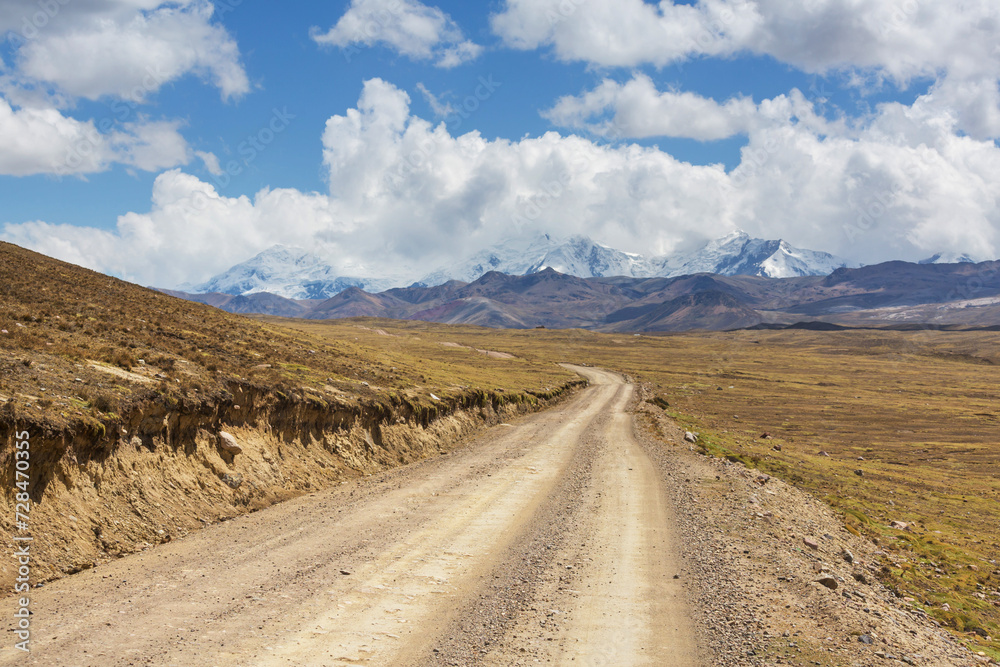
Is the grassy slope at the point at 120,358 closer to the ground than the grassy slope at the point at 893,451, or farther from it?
farther from it

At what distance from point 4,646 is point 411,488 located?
14.3 meters

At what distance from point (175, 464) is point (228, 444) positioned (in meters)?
2.40

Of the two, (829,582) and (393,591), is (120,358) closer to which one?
(393,591)

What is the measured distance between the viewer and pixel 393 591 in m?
12.7

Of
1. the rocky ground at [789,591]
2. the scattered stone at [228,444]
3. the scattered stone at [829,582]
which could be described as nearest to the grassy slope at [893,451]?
the rocky ground at [789,591]

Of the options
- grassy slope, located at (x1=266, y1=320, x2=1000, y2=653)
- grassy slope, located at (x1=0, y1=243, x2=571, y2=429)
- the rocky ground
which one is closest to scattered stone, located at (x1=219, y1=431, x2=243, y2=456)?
grassy slope, located at (x1=0, y1=243, x2=571, y2=429)

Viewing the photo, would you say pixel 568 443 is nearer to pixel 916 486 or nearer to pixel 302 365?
pixel 302 365

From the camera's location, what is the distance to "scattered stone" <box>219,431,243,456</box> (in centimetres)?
2008

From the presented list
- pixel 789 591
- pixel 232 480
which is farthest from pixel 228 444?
pixel 789 591

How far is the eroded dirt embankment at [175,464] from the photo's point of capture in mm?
13219

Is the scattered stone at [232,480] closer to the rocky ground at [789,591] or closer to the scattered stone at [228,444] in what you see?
the scattered stone at [228,444]

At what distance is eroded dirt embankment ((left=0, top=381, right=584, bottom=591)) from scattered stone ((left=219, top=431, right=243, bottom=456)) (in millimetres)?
47

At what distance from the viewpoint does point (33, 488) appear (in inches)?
520

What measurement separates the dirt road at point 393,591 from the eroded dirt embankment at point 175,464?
2.70ft
